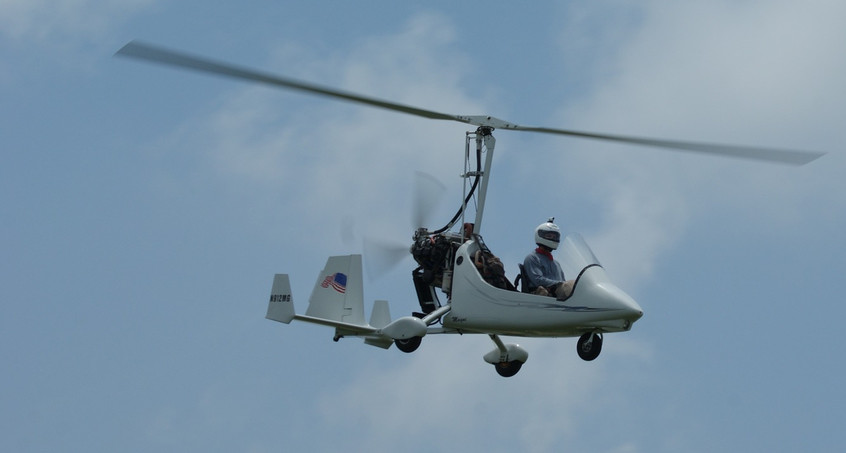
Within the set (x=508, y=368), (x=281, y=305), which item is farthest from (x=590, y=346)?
(x=281, y=305)

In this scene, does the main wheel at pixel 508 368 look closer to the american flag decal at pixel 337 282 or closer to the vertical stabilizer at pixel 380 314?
the vertical stabilizer at pixel 380 314

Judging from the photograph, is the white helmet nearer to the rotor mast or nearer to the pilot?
the pilot

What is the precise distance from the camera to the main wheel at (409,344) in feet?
71.8

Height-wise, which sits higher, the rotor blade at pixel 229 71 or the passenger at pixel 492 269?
the rotor blade at pixel 229 71

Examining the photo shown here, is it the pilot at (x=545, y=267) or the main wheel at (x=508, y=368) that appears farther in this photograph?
the main wheel at (x=508, y=368)

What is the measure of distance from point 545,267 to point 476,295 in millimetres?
1288

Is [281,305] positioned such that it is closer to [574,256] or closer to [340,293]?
[340,293]

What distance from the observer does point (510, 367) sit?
2350cm

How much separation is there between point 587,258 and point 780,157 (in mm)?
3838

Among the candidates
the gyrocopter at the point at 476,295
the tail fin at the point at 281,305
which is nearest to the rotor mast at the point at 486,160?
the gyrocopter at the point at 476,295

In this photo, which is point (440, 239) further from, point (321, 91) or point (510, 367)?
point (321, 91)

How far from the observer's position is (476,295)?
21656mm

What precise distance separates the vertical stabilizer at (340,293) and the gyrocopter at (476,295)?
0.7 inches

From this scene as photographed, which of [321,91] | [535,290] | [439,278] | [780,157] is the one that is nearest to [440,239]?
[439,278]
